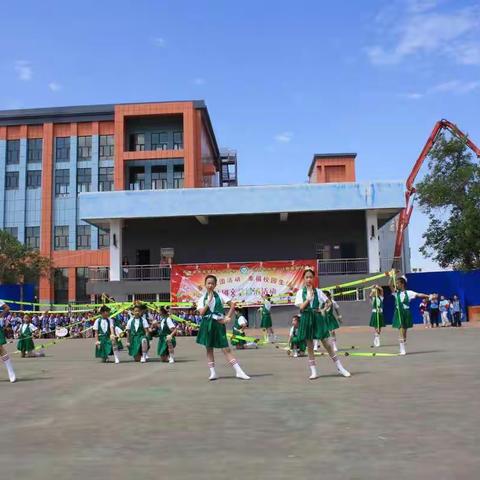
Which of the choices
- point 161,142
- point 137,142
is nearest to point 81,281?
point 137,142

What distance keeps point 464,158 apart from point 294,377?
3197 centimetres

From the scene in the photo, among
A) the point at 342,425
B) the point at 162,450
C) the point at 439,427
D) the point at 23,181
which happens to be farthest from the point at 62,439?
the point at 23,181

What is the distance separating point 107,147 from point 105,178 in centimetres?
347

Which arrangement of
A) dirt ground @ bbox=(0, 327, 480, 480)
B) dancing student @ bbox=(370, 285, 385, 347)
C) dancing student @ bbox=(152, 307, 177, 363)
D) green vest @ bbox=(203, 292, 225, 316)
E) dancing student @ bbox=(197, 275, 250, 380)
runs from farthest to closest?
dancing student @ bbox=(370, 285, 385, 347)
dancing student @ bbox=(152, 307, 177, 363)
green vest @ bbox=(203, 292, 225, 316)
dancing student @ bbox=(197, 275, 250, 380)
dirt ground @ bbox=(0, 327, 480, 480)

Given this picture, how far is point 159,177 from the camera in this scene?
61.7 metres

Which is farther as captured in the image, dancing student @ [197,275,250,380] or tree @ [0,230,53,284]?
tree @ [0,230,53,284]

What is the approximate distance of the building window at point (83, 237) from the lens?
63438mm

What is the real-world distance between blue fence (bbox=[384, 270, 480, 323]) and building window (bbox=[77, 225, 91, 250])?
124ft

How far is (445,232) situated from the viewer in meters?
38.2

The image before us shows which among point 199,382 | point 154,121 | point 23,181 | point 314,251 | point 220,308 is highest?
point 154,121

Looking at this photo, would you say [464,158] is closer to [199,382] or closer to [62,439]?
[199,382]

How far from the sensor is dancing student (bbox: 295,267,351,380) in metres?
10.5

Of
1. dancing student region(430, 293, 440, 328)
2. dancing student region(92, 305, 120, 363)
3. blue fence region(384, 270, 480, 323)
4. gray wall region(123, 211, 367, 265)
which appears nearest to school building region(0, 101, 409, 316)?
gray wall region(123, 211, 367, 265)

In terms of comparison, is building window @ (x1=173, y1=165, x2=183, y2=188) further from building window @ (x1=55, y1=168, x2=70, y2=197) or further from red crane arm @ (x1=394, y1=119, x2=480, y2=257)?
red crane arm @ (x1=394, y1=119, x2=480, y2=257)
